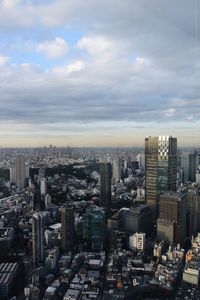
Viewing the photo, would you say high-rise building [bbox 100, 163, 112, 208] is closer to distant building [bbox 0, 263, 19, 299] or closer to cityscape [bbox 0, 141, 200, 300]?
cityscape [bbox 0, 141, 200, 300]

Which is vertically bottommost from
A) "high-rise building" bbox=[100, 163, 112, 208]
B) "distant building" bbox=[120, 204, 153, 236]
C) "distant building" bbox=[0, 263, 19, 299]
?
"distant building" bbox=[0, 263, 19, 299]

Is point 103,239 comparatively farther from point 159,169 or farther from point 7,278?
point 159,169

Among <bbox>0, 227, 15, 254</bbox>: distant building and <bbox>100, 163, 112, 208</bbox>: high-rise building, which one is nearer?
<bbox>0, 227, 15, 254</bbox>: distant building

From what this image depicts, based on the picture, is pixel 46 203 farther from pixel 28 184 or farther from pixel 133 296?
pixel 133 296

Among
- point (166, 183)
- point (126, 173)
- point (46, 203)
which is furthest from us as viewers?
point (126, 173)

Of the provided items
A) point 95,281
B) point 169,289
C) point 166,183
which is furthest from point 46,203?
point 169,289

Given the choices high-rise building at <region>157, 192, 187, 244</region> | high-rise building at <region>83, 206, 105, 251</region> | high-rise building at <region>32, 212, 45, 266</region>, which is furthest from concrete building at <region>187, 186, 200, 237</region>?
high-rise building at <region>32, 212, 45, 266</region>

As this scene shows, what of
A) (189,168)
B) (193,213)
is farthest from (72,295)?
(189,168)
